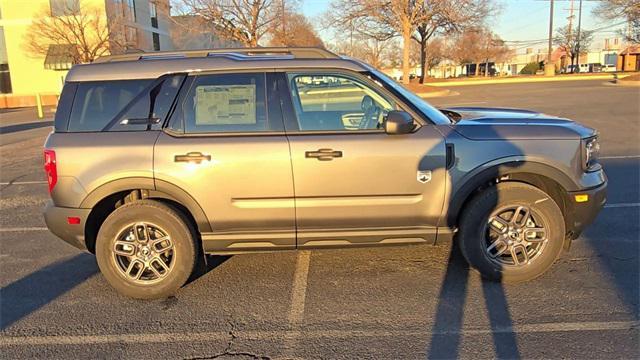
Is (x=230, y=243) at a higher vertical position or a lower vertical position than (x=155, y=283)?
higher

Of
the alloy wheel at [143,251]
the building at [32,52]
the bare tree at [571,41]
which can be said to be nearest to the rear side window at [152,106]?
the alloy wheel at [143,251]

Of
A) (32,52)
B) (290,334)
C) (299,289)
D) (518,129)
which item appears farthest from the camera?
(32,52)

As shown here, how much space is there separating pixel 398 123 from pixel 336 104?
2.49 ft

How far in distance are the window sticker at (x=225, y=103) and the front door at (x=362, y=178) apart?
343 mm

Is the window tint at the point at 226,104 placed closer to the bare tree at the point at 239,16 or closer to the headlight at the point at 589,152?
the headlight at the point at 589,152

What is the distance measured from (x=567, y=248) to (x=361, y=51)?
6179 cm

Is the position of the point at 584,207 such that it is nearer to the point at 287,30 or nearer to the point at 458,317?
the point at 458,317

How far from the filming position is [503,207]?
382 cm

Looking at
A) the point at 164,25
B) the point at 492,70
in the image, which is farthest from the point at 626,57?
the point at 164,25

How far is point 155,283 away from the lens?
3.85 meters

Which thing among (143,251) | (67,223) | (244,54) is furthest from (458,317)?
(67,223)

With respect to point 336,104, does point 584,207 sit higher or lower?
lower

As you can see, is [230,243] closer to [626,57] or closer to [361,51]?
[361,51]

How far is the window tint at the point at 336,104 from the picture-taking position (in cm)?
389
